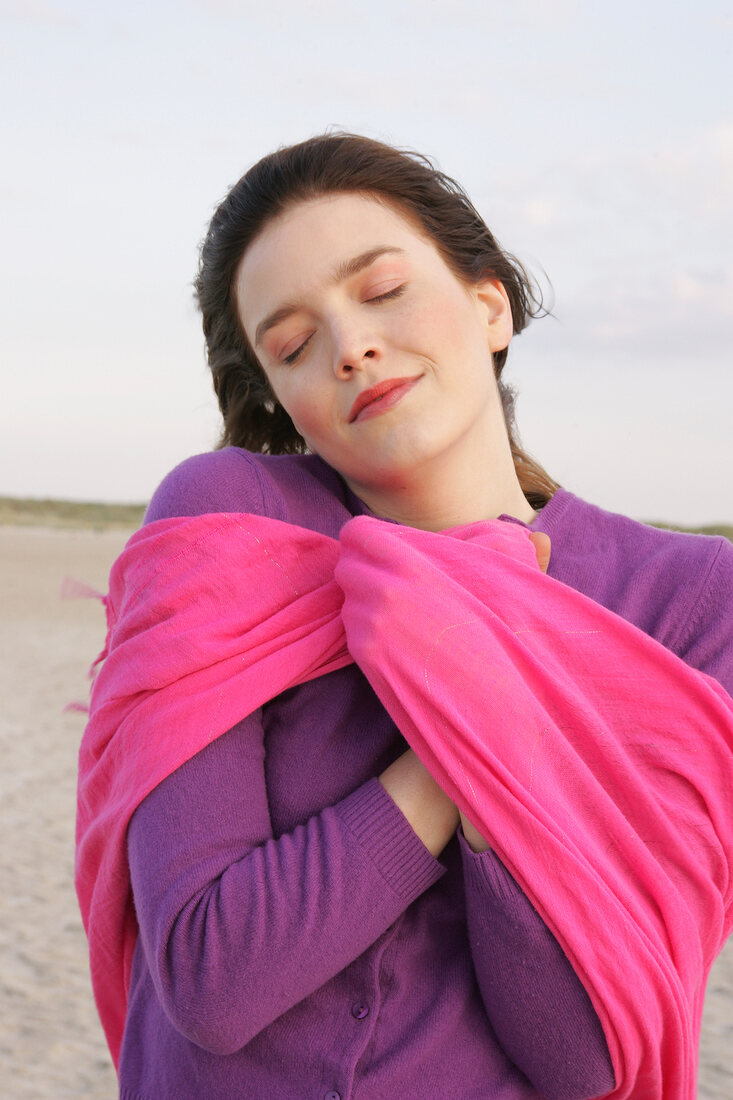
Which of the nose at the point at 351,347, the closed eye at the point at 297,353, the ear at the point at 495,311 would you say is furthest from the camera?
the ear at the point at 495,311

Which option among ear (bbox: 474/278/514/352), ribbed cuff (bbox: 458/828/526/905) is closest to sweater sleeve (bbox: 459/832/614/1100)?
ribbed cuff (bbox: 458/828/526/905)

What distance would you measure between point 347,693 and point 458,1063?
58cm

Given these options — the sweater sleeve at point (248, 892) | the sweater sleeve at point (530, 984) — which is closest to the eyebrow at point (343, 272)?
the sweater sleeve at point (248, 892)

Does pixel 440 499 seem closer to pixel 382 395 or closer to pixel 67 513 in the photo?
pixel 382 395

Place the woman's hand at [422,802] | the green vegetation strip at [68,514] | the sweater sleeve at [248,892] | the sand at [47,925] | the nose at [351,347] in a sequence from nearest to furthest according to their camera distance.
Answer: the sweater sleeve at [248,892]
the woman's hand at [422,802]
the nose at [351,347]
the sand at [47,925]
the green vegetation strip at [68,514]

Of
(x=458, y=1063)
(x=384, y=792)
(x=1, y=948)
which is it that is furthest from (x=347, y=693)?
(x=1, y=948)

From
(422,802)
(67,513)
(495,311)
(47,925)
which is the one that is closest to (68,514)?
(67,513)

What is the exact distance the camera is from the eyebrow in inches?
68.7

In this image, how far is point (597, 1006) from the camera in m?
1.39

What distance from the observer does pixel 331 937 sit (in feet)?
4.50

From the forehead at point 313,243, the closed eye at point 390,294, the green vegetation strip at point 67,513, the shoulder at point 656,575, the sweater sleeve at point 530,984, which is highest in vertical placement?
the forehead at point 313,243

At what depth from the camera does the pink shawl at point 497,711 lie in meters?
1.42

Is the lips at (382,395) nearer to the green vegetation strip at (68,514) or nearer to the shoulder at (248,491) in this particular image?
the shoulder at (248,491)

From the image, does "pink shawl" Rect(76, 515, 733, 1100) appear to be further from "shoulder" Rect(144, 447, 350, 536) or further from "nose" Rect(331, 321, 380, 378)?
"nose" Rect(331, 321, 380, 378)
